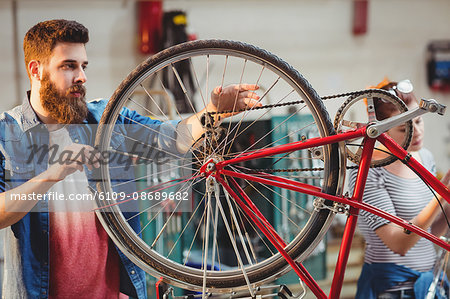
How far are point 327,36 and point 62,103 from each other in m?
2.68

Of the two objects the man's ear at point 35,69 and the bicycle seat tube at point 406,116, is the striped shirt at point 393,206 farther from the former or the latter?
the man's ear at point 35,69

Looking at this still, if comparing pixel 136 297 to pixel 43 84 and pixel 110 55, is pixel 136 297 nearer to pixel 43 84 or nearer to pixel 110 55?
pixel 43 84

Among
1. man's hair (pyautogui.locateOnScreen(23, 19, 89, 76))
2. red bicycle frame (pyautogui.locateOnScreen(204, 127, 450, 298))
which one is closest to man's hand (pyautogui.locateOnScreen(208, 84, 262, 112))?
red bicycle frame (pyautogui.locateOnScreen(204, 127, 450, 298))

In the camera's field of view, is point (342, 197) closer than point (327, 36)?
Yes

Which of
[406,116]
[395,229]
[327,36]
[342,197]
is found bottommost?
[395,229]

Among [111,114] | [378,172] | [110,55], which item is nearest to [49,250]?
[111,114]

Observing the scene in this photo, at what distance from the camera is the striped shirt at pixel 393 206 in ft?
5.12

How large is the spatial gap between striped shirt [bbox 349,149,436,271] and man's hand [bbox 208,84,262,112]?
543 millimetres

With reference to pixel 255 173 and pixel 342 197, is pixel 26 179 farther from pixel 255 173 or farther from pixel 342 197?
pixel 342 197

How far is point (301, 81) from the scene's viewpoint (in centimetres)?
118

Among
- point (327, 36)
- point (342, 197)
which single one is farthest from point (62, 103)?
point (327, 36)

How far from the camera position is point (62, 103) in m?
1.36

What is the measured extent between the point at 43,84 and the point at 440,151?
3.41 meters

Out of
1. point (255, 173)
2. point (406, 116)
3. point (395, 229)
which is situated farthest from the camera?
point (395, 229)
